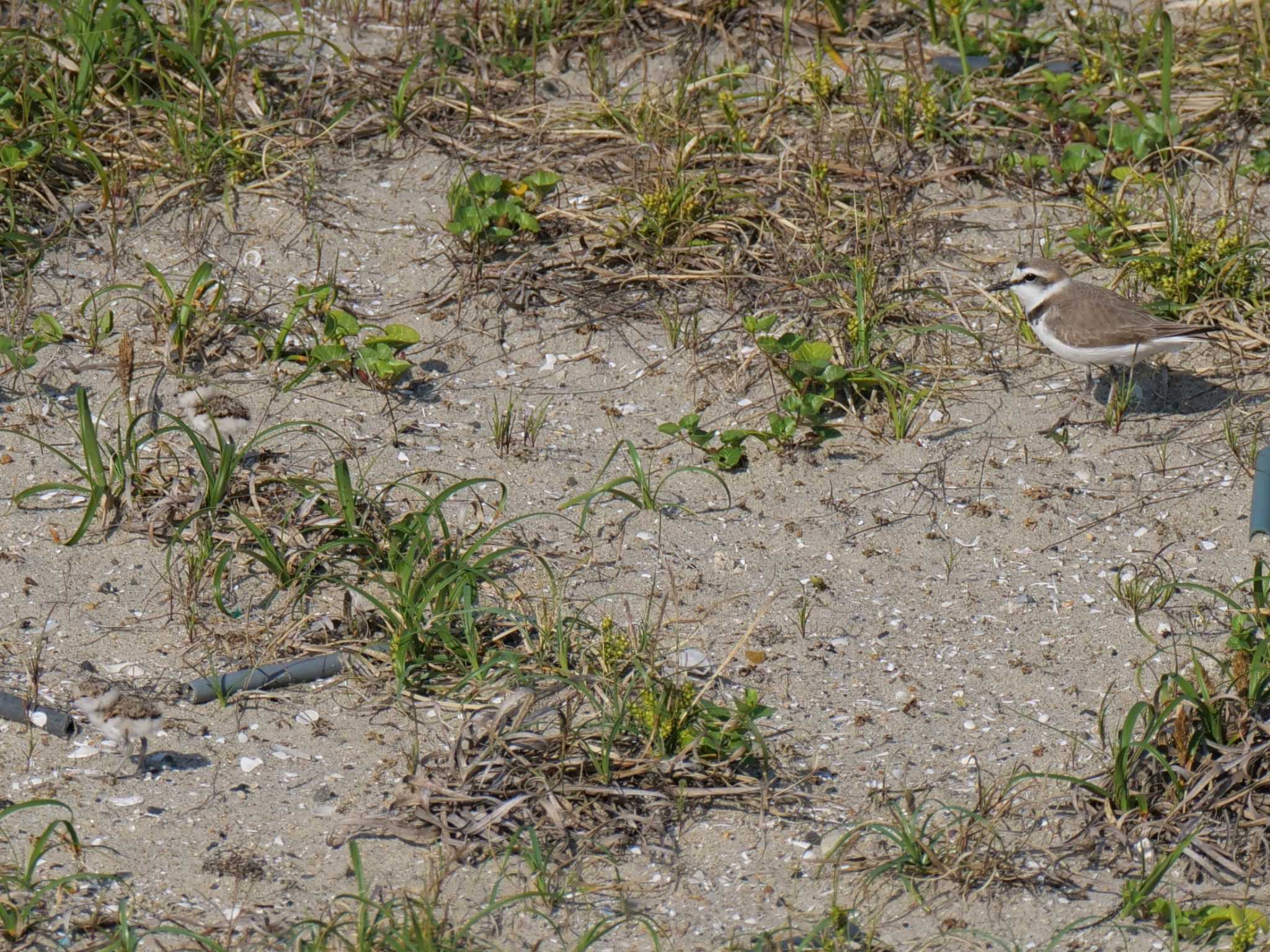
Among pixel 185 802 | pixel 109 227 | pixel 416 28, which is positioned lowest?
pixel 185 802

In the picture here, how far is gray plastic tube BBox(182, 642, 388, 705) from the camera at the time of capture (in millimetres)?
4348

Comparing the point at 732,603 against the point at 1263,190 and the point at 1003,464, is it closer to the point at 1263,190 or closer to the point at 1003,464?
the point at 1003,464

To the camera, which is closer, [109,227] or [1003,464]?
[1003,464]

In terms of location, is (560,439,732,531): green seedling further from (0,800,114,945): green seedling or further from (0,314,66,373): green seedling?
(0,314,66,373): green seedling

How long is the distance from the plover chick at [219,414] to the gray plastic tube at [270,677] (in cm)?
99

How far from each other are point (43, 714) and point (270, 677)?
625 millimetres

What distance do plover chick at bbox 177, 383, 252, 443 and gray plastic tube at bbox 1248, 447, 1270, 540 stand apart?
3418 millimetres

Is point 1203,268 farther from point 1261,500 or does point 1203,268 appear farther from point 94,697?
point 94,697

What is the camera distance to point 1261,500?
4938 millimetres

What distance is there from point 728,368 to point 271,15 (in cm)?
328

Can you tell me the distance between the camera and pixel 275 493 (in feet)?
16.8

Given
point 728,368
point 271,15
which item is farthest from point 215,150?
point 728,368

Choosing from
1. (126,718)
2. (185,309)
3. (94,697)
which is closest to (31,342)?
(185,309)

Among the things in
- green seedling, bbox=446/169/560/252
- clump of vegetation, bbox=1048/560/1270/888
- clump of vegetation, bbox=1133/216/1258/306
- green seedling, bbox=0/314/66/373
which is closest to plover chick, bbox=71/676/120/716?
green seedling, bbox=0/314/66/373
